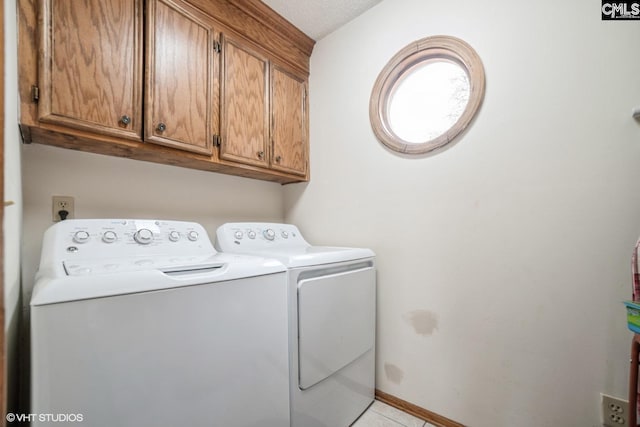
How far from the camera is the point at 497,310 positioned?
1.22 meters

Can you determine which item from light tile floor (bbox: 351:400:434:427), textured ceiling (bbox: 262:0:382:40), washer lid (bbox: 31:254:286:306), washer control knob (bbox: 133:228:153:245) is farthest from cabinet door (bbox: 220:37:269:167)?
light tile floor (bbox: 351:400:434:427)

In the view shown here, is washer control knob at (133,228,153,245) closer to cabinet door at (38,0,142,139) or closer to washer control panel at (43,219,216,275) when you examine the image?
washer control panel at (43,219,216,275)

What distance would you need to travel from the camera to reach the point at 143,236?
1147 millimetres

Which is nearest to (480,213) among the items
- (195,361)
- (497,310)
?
(497,310)

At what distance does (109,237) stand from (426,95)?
1.84 m

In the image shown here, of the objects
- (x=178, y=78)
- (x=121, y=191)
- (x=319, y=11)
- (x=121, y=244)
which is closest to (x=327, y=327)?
(x=121, y=244)

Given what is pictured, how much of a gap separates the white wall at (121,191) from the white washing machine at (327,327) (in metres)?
0.33

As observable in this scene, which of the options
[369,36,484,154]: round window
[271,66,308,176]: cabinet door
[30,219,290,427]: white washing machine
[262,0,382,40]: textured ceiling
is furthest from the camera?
[271,66,308,176]: cabinet door

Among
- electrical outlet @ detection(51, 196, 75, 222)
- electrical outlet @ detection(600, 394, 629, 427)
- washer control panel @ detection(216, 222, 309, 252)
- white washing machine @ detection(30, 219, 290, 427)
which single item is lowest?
electrical outlet @ detection(600, 394, 629, 427)

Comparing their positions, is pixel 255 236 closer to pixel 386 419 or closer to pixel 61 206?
pixel 61 206

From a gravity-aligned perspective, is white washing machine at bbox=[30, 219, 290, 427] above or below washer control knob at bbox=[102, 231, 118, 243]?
below

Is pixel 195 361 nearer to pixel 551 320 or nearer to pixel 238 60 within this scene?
pixel 551 320

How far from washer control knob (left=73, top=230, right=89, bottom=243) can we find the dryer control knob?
872mm

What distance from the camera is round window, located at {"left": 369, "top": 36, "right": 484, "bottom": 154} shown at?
1.33 m
